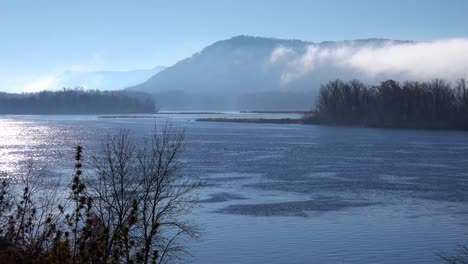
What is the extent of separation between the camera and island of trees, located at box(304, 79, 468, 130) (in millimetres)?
62844

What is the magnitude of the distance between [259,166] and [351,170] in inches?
156

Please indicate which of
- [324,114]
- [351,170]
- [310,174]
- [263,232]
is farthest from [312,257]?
[324,114]

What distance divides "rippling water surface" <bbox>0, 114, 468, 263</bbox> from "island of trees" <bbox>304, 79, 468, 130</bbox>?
104 ft

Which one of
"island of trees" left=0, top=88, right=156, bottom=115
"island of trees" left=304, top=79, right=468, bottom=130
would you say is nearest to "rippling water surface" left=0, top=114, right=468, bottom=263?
"island of trees" left=304, top=79, right=468, bottom=130

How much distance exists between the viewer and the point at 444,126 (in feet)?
199

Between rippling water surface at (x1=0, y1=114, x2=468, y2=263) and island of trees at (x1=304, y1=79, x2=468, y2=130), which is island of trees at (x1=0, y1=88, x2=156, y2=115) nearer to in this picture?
island of trees at (x1=304, y1=79, x2=468, y2=130)

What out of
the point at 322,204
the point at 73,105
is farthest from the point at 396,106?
the point at 73,105

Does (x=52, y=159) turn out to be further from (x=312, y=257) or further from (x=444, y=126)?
(x=444, y=126)

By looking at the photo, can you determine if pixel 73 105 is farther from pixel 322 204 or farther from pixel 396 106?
pixel 322 204

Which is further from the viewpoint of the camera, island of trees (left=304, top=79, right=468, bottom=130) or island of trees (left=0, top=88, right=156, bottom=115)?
island of trees (left=0, top=88, right=156, bottom=115)

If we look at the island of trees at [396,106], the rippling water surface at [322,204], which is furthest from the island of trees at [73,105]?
the rippling water surface at [322,204]

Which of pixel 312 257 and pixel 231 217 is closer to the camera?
pixel 312 257

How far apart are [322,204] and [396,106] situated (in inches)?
2036

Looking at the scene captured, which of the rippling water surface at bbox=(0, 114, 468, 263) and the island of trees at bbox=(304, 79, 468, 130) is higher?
the island of trees at bbox=(304, 79, 468, 130)
